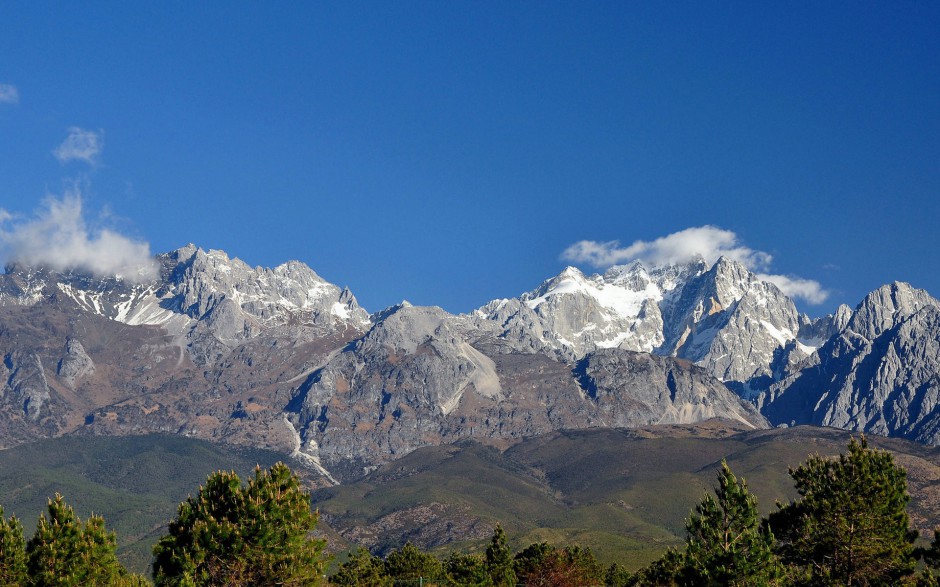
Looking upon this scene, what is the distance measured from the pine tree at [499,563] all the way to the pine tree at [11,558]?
66390 millimetres

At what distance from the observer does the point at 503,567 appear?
140125mm

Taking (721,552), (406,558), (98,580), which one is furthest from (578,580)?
(98,580)

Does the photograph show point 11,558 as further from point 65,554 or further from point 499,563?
point 499,563

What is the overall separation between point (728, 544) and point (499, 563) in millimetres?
71579

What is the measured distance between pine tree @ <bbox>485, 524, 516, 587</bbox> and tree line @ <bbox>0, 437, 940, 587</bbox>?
47.4 m

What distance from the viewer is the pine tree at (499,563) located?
13388 centimetres

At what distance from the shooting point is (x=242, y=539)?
76.7 m

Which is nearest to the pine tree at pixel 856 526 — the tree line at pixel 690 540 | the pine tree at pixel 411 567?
the tree line at pixel 690 540

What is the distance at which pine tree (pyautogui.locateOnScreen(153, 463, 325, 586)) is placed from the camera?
7644 cm

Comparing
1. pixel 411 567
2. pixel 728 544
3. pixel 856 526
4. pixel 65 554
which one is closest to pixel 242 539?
pixel 65 554

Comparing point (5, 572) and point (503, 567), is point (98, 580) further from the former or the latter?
point (503, 567)

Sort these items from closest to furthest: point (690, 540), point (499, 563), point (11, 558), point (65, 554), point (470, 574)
→ point (690, 540), point (65, 554), point (11, 558), point (470, 574), point (499, 563)

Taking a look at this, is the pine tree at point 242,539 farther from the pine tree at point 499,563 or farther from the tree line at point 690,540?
the pine tree at point 499,563

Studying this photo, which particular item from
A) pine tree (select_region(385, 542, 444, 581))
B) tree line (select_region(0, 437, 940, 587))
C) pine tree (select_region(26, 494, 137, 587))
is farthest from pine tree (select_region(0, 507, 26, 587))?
pine tree (select_region(385, 542, 444, 581))
